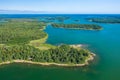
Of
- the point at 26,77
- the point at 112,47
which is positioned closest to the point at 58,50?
the point at 26,77

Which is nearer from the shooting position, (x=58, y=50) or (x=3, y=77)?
(x=3, y=77)

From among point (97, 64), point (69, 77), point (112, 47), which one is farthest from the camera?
point (112, 47)

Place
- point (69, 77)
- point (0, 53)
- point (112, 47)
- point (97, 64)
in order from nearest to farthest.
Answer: point (69, 77)
point (97, 64)
point (0, 53)
point (112, 47)

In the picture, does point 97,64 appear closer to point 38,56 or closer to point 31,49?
point 38,56

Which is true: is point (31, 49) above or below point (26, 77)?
above

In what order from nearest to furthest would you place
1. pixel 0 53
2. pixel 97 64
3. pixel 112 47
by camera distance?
pixel 97 64, pixel 0 53, pixel 112 47

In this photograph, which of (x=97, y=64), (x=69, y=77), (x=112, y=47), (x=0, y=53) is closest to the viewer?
(x=69, y=77)

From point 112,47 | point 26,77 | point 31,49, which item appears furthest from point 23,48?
point 112,47

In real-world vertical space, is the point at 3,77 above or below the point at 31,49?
below

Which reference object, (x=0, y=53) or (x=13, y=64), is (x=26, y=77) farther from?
(x=0, y=53)
